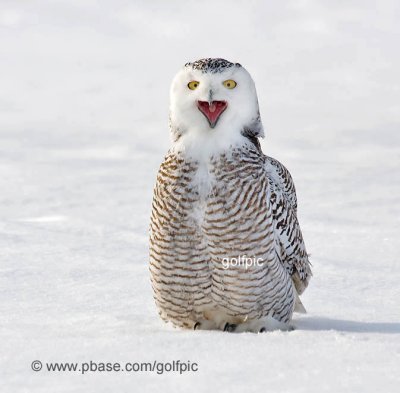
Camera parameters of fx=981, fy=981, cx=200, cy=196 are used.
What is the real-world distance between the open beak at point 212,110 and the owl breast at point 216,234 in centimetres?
20

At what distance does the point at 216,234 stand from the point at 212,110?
0.60 meters

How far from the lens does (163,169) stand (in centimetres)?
492

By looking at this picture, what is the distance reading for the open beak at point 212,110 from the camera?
4.71 m

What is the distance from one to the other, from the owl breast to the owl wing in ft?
0.46

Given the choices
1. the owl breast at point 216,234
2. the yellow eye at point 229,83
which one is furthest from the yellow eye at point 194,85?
the owl breast at point 216,234

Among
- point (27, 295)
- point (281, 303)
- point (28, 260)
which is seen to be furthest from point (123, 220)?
point (281, 303)

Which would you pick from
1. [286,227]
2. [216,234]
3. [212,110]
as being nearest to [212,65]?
[212,110]

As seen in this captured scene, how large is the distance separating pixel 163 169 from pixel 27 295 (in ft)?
5.26

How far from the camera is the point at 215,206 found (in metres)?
4.75

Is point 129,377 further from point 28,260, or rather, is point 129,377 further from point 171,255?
point 28,260

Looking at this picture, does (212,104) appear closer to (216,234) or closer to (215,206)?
(215,206)

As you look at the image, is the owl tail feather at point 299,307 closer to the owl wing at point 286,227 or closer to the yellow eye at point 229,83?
the owl wing at point 286,227

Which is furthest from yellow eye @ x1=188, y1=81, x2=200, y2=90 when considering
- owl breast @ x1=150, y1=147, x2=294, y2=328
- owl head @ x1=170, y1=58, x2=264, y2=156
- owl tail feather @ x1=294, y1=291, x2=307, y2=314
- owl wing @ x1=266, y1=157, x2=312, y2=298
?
owl tail feather @ x1=294, y1=291, x2=307, y2=314

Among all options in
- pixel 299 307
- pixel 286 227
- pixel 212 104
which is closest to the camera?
pixel 212 104
